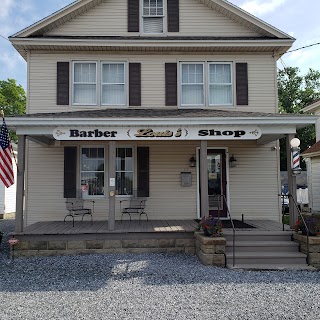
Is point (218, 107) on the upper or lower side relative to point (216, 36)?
lower

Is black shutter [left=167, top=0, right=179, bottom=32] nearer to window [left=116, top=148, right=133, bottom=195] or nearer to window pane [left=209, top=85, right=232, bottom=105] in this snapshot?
window pane [left=209, top=85, right=232, bottom=105]

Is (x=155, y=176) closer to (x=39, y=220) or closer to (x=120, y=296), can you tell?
(x=39, y=220)

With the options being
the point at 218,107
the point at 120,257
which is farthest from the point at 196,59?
the point at 120,257

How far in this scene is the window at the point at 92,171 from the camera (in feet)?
33.4

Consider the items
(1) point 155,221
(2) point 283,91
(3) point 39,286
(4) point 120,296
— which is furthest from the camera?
(2) point 283,91

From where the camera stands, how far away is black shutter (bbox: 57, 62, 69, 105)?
10.2 meters

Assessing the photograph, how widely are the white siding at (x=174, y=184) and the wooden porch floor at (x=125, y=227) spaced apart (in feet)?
1.55

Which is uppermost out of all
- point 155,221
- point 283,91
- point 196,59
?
point 283,91

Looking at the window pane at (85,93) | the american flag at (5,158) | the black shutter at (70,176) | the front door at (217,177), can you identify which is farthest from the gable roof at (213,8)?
the front door at (217,177)

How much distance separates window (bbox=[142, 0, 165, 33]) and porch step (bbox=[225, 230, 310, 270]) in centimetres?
699

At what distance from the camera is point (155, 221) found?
9766mm

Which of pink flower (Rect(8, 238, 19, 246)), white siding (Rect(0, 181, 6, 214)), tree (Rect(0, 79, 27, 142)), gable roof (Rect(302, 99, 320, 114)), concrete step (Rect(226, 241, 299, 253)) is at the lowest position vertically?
concrete step (Rect(226, 241, 299, 253))

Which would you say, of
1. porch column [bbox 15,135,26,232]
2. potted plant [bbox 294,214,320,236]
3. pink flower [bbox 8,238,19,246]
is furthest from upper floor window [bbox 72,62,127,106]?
potted plant [bbox 294,214,320,236]

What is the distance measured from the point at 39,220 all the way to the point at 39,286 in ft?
14.4
